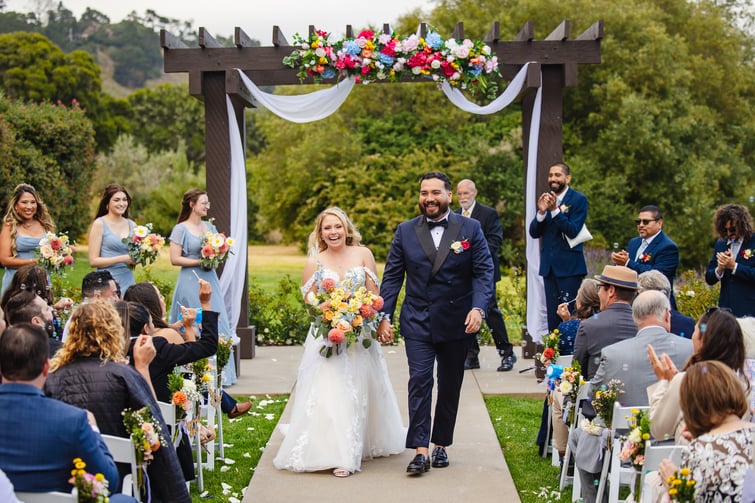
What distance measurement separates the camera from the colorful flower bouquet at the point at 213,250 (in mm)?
7898

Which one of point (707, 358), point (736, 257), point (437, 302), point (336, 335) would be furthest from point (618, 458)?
point (736, 257)

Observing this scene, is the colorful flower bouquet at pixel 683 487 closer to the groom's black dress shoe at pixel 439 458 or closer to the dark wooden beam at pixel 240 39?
the groom's black dress shoe at pixel 439 458

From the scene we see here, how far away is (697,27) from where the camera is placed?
2478 cm

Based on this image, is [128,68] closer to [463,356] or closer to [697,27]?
[697,27]

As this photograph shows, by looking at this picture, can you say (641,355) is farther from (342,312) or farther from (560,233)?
(560,233)

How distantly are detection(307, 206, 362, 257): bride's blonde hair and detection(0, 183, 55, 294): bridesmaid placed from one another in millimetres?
2788

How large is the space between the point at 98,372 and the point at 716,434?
2.58 metres

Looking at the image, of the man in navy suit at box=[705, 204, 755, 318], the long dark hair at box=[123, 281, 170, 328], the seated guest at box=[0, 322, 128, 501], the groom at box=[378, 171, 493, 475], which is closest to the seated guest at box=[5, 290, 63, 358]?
the long dark hair at box=[123, 281, 170, 328]

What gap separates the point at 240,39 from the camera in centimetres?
858

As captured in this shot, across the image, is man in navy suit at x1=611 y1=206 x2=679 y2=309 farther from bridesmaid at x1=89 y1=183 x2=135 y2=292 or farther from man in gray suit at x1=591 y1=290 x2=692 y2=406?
bridesmaid at x1=89 y1=183 x2=135 y2=292

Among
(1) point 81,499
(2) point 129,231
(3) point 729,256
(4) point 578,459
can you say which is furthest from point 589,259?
(1) point 81,499

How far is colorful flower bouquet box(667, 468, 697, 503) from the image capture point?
3.17 meters

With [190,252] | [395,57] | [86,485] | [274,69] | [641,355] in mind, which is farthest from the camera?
[274,69]

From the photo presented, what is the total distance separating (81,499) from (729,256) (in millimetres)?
5676
